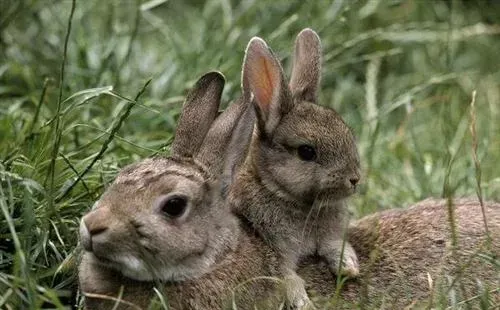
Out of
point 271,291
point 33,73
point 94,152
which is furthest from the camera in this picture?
point 33,73

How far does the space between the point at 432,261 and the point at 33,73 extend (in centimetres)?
346

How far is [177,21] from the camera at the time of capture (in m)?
10.3

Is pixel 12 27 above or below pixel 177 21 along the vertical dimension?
below

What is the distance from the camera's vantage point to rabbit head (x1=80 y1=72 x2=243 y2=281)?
506 cm

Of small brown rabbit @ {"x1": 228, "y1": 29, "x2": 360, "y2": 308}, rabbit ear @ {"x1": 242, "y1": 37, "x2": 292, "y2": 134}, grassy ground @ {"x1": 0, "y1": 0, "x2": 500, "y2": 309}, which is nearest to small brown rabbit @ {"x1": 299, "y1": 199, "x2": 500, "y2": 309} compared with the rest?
small brown rabbit @ {"x1": 228, "y1": 29, "x2": 360, "y2": 308}

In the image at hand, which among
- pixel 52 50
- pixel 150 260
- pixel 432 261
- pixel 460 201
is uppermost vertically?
pixel 52 50

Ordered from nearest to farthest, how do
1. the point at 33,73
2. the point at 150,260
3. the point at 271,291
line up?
the point at 150,260, the point at 271,291, the point at 33,73

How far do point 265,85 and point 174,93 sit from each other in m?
1.97

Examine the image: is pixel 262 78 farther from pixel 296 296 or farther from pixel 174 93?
pixel 174 93

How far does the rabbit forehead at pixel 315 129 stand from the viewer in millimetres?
5961

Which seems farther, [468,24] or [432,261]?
[468,24]

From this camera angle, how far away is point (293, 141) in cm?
598

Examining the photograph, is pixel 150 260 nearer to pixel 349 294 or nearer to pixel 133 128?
pixel 349 294

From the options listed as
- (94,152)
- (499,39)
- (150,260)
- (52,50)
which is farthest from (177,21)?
(150,260)
